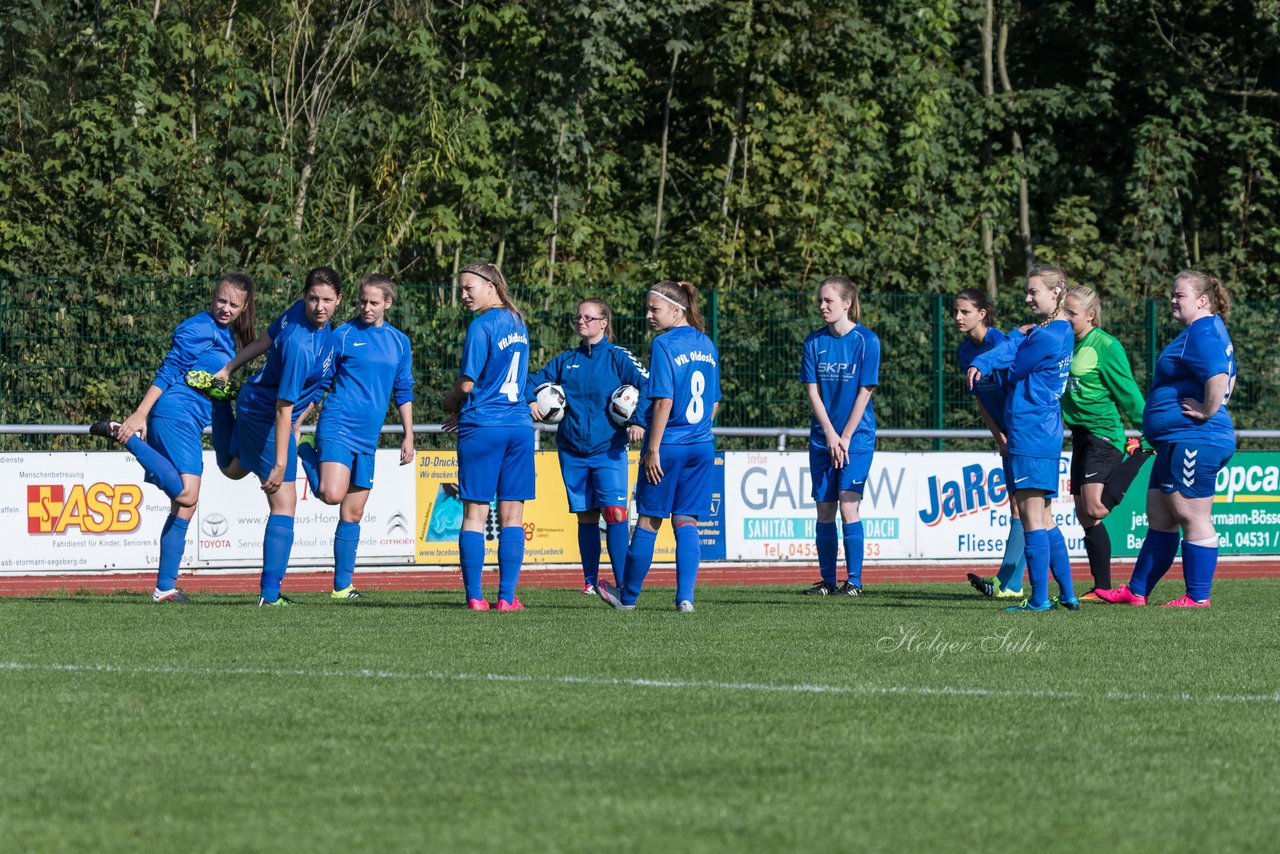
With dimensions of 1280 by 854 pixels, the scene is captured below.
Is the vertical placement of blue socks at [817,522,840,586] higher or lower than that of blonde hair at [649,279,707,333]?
lower

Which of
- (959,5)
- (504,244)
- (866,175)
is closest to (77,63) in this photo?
(504,244)

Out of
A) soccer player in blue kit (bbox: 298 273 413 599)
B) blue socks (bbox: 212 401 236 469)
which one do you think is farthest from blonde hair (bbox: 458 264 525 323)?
blue socks (bbox: 212 401 236 469)

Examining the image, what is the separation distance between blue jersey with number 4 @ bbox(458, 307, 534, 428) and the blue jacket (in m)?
1.24

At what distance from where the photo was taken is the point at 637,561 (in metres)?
10.5

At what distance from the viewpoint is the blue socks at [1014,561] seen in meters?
12.0

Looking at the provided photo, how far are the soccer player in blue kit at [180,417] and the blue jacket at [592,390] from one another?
1.89 metres

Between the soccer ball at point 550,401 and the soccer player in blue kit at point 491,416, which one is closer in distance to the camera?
the soccer player in blue kit at point 491,416

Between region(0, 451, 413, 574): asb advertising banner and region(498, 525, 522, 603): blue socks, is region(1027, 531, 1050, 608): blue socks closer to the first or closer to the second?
region(498, 525, 522, 603): blue socks

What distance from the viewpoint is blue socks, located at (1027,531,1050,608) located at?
10500 millimetres

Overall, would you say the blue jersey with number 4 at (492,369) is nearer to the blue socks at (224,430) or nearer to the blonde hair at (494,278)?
the blonde hair at (494,278)

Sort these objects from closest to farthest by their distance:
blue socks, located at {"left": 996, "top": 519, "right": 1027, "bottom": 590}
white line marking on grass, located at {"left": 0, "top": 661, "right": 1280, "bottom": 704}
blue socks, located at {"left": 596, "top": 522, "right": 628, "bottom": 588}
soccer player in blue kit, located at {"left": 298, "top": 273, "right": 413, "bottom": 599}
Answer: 1. white line marking on grass, located at {"left": 0, "top": 661, "right": 1280, "bottom": 704}
2. soccer player in blue kit, located at {"left": 298, "top": 273, "right": 413, "bottom": 599}
3. blue socks, located at {"left": 596, "top": 522, "right": 628, "bottom": 588}
4. blue socks, located at {"left": 996, "top": 519, "right": 1027, "bottom": 590}

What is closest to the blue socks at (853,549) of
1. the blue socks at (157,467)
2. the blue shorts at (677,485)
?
the blue shorts at (677,485)

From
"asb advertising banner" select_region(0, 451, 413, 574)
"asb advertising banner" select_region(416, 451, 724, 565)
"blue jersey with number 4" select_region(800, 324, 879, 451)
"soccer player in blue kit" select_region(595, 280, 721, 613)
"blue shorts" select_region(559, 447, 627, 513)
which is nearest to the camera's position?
"soccer player in blue kit" select_region(595, 280, 721, 613)

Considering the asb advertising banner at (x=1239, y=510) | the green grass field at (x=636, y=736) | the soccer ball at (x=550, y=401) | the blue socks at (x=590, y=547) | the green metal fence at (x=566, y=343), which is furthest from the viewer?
the asb advertising banner at (x=1239, y=510)
